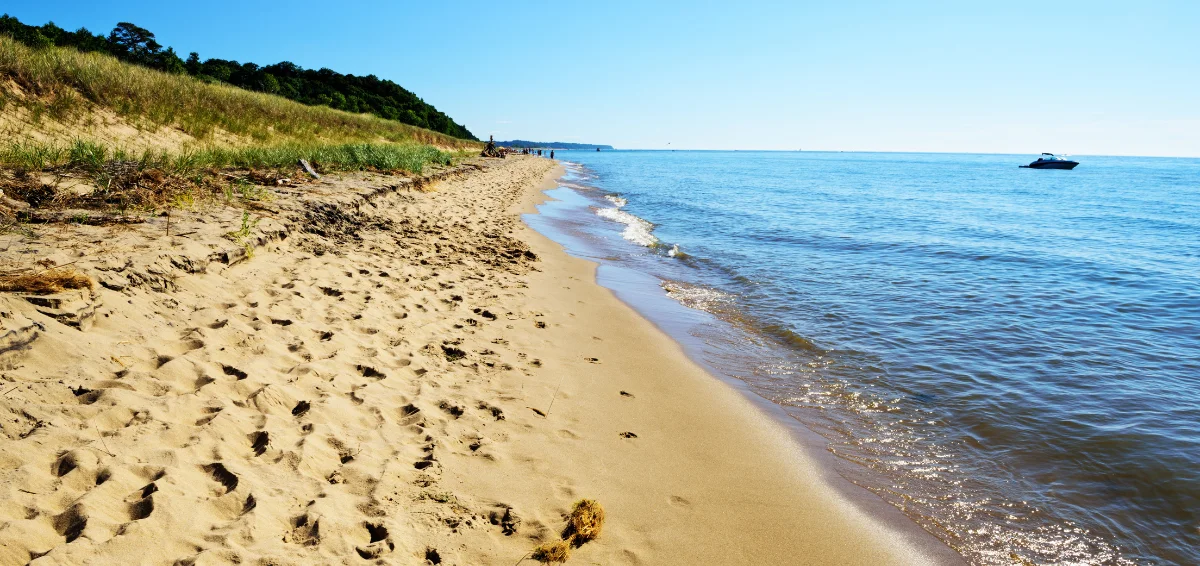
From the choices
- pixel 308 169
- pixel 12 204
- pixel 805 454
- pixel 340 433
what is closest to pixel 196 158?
pixel 308 169

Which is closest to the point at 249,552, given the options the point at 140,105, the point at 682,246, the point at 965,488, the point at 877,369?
the point at 965,488

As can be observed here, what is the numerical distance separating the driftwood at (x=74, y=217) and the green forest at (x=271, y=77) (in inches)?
1410

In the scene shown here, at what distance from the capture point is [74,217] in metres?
5.26

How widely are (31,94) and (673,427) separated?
14.7 meters

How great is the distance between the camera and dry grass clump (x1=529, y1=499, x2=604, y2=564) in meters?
2.76

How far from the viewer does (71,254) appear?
4.27 m

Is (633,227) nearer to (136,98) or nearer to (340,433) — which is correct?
(136,98)

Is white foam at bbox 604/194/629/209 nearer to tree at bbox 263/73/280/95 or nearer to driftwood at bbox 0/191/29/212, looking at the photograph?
driftwood at bbox 0/191/29/212

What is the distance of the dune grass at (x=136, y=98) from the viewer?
1148 centimetres

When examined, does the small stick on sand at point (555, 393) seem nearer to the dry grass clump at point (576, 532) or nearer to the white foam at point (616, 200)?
the dry grass clump at point (576, 532)

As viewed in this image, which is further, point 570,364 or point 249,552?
point 570,364

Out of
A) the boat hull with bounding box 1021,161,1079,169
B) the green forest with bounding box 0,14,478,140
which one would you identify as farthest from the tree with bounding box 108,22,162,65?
the boat hull with bounding box 1021,161,1079,169

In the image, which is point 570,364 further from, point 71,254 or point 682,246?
point 682,246

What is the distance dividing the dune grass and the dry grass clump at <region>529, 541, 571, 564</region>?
524 inches
